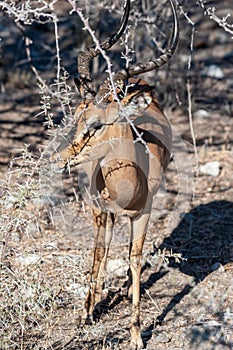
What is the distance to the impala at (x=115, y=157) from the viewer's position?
16.5 feet

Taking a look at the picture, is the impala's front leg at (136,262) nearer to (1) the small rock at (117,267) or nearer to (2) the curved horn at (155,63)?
(1) the small rock at (117,267)

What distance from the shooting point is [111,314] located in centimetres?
573

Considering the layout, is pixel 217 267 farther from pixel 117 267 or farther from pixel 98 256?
pixel 98 256

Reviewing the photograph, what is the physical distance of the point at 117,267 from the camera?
6.40 meters

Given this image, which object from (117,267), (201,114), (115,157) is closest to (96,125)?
(115,157)

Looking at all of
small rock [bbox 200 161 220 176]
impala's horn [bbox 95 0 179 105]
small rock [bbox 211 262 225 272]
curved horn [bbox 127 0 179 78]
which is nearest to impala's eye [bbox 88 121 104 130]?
impala's horn [bbox 95 0 179 105]

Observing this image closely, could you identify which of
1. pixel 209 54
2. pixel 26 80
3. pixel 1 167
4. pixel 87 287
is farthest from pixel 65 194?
pixel 209 54

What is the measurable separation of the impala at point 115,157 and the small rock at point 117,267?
57 centimetres

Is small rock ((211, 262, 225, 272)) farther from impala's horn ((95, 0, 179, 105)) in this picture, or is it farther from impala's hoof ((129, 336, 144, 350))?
impala's horn ((95, 0, 179, 105))

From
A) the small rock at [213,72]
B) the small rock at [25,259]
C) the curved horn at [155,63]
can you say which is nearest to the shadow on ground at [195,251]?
the small rock at [25,259]

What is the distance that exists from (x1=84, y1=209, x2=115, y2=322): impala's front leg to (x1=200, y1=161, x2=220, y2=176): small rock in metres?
2.85

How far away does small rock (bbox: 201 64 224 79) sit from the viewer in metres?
12.0

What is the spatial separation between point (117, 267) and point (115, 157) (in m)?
1.53

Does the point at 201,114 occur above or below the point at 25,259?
above
